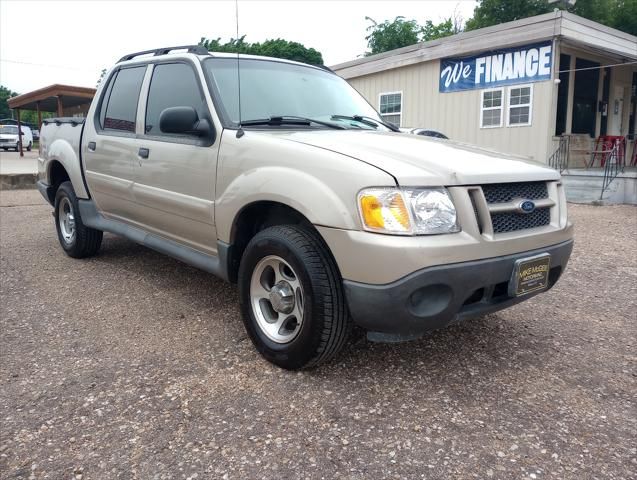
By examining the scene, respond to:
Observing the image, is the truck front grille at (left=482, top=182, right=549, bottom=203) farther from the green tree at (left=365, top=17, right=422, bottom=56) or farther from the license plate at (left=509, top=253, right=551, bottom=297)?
the green tree at (left=365, top=17, right=422, bottom=56)

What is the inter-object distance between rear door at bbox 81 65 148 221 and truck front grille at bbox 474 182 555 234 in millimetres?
2739

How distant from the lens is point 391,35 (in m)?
37.5

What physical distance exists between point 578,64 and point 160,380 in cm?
1310

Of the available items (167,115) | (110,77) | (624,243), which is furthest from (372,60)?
(167,115)

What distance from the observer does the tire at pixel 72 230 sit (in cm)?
533

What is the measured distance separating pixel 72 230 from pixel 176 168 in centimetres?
251

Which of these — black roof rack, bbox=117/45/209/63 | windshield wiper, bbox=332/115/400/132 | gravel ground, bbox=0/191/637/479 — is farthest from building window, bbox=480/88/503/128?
black roof rack, bbox=117/45/209/63

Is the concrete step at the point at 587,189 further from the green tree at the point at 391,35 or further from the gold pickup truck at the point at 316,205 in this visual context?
the green tree at the point at 391,35

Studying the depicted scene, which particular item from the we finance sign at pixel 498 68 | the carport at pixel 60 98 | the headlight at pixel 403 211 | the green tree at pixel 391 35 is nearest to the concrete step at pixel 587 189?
the we finance sign at pixel 498 68

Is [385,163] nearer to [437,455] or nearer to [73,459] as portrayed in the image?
[437,455]

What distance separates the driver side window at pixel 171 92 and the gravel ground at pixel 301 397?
144 centimetres

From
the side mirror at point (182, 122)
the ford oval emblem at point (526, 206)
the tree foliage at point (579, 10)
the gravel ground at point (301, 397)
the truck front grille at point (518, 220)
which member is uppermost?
the tree foliage at point (579, 10)

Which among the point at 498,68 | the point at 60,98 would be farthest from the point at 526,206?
the point at 60,98

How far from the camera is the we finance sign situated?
1164 centimetres
